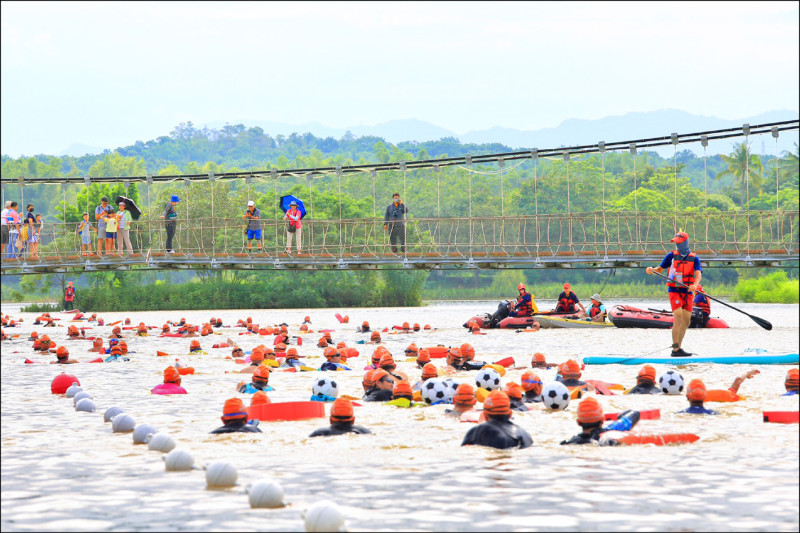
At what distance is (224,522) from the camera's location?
771cm

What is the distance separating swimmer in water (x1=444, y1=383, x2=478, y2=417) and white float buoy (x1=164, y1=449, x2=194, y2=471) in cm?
431

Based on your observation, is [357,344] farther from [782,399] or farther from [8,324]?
[8,324]

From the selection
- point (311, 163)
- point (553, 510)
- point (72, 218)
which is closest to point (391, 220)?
point (553, 510)

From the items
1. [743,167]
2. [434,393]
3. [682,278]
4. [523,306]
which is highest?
[743,167]

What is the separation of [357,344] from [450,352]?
10225 mm

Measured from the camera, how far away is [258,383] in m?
16.5

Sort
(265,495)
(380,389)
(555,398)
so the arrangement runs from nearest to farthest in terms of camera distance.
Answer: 1. (265,495)
2. (555,398)
3. (380,389)

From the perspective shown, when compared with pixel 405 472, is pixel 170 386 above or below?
above

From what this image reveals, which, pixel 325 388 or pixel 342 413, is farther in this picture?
pixel 325 388

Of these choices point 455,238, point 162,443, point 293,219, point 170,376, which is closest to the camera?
point 162,443

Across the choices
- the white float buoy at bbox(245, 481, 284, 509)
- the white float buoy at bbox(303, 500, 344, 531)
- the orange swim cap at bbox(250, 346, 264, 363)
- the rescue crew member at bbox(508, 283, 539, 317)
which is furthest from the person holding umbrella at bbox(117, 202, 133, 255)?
the white float buoy at bbox(303, 500, 344, 531)

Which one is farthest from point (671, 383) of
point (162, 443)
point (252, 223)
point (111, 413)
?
point (252, 223)

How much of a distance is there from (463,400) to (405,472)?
11.8ft

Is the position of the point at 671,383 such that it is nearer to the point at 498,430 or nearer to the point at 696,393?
the point at 696,393
